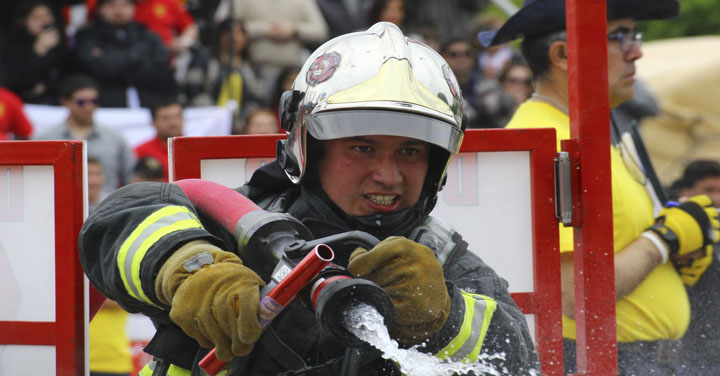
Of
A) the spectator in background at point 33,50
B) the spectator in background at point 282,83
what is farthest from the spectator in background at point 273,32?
the spectator in background at point 33,50

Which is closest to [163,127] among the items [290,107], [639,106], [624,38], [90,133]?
[90,133]

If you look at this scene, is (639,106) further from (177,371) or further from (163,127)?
(177,371)

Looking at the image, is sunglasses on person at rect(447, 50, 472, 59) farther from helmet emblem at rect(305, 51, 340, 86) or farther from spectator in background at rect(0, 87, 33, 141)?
helmet emblem at rect(305, 51, 340, 86)

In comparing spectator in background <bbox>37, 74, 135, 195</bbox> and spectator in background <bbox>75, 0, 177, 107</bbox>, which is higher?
spectator in background <bbox>75, 0, 177, 107</bbox>

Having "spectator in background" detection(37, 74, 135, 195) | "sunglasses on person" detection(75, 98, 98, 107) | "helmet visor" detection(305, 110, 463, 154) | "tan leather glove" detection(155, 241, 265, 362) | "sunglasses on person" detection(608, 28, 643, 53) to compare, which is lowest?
"spectator in background" detection(37, 74, 135, 195)

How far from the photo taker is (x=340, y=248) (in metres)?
2.08

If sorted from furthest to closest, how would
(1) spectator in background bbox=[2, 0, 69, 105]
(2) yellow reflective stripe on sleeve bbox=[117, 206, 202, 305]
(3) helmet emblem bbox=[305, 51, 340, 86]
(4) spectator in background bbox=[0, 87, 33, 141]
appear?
(1) spectator in background bbox=[2, 0, 69, 105], (4) spectator in background bbox=[0, 87, 33, 141], (3) helmet emblem bbox=[305, 51, 340, 86], (2) yellow reflective stripe on sleeve bbox=[117, 206, 202, 305]

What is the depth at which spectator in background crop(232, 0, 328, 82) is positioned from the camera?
27.2 ft

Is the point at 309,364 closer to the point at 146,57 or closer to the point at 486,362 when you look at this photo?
the point at 486,362

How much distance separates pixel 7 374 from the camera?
8.96ft

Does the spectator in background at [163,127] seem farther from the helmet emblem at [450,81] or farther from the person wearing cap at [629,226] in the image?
the helmet emblem at [450,81]

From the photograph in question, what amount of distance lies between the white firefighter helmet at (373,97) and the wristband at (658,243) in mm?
1233

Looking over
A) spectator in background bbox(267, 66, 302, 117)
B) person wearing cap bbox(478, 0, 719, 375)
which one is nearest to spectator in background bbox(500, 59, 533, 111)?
spectator in background bbox(267, 66, 302, 117)

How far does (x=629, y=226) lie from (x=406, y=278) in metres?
1.69
